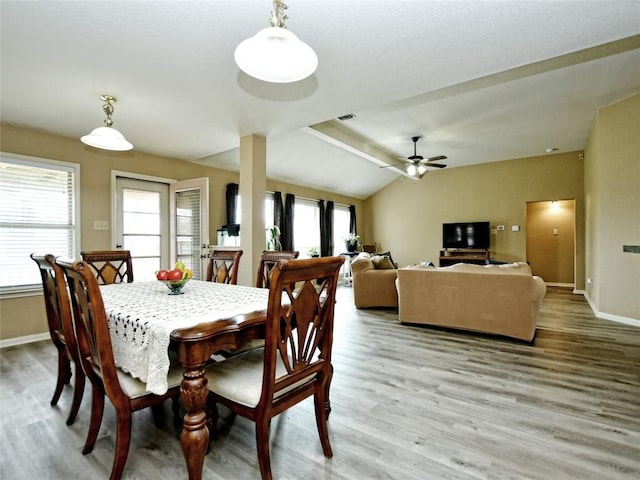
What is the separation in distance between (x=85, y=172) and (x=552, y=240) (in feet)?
31.3

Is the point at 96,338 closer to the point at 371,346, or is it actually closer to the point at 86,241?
the point at 371,346

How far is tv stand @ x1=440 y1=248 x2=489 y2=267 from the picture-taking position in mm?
7611

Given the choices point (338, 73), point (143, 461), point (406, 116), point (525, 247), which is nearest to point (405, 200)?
point (525, 247)

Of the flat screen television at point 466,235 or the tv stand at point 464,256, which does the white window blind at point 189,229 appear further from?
the flat screen television at point 466,235

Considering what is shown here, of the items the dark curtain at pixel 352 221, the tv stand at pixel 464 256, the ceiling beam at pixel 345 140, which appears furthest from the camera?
the dark curtain at pixel 352 221

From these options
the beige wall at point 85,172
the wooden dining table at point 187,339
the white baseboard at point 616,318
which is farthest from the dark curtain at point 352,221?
the wooden dining table at point 187,339

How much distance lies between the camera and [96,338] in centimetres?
142

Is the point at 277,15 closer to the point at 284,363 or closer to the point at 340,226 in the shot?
the point at 284,363

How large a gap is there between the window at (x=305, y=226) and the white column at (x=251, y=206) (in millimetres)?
3393

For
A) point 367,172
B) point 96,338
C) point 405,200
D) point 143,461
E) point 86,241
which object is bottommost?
point 143,461

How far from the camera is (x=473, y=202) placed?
795 cm

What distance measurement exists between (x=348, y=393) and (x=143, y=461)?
1322 millimetres

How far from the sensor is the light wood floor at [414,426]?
1.58m

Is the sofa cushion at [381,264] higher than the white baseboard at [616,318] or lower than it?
higher
